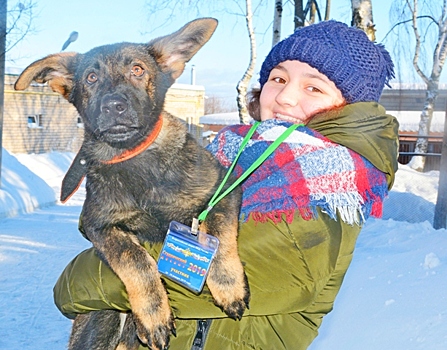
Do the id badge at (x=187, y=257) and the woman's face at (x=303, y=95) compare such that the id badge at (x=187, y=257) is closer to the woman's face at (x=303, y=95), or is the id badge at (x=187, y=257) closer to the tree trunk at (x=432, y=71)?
the woman's face at (x=303, y=95)

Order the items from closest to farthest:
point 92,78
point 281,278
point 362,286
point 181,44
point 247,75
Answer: point 281,278 < point 92,78 < point 181,44 < point 362,286 < point 247,75

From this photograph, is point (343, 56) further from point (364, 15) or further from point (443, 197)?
point (443, 197)

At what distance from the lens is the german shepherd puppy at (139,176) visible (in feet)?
6.23

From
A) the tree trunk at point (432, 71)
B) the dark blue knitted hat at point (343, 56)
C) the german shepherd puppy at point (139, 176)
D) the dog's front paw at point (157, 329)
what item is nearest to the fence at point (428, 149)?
the tree trunk at point (432, 71)

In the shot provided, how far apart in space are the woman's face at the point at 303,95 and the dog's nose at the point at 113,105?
0.62m

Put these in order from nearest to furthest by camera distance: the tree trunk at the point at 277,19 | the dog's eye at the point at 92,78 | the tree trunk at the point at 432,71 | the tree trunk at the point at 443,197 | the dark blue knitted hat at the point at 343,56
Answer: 1. the dark blue knitted hat at the point at 343,56
2. the dog's eye at the point at 92,78
3. the tree trunk at the point at 443,197
4. the tree trunk at the point at 277,19
5. the tree trunk at the point at 432,71

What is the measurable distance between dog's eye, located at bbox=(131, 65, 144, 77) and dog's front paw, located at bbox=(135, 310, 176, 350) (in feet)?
3.25

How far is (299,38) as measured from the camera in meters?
2.09

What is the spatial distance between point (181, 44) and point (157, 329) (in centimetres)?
119

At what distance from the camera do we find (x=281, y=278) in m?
1.75

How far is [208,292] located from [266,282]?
241 mm

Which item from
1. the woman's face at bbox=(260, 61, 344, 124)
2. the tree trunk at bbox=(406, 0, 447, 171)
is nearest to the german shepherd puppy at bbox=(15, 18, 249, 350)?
the woman's face at bbox=(260, 61, 344, 124)

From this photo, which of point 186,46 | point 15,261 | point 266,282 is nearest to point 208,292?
point 266,282

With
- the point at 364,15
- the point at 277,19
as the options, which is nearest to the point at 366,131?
the point at 364,15
